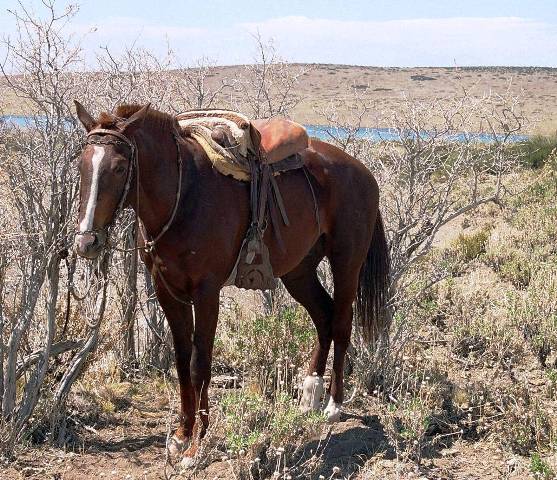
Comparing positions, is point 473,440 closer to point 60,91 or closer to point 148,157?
point 148,157

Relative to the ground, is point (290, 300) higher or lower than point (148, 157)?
lower

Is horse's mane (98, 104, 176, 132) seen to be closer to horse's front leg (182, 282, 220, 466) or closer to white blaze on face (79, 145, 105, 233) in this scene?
white blaze on face (79, 145, 105, 233)

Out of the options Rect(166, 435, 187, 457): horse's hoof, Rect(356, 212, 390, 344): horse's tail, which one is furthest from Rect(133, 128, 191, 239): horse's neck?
Rect(356, 212, 390, 344): horse's tail

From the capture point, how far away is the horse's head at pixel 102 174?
3246mm

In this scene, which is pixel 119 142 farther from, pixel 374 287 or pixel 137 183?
pixel 374 287

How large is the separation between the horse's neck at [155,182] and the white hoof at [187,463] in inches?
48.8

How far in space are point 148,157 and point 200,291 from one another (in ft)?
2.54

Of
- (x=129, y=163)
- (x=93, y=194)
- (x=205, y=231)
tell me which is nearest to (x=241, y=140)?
(x=205, y=231)

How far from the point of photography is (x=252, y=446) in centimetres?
379

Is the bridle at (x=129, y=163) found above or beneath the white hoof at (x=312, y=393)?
above

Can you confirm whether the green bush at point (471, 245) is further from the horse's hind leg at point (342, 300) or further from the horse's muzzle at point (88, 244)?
the horse's muzzle at point (88, 244)

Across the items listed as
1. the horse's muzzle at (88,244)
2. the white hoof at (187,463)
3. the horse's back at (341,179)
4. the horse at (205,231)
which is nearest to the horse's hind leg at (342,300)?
the horse at (205,231)

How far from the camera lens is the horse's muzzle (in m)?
3.20

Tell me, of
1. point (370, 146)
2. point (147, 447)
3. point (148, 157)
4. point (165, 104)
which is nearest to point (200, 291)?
point (148, 157)
